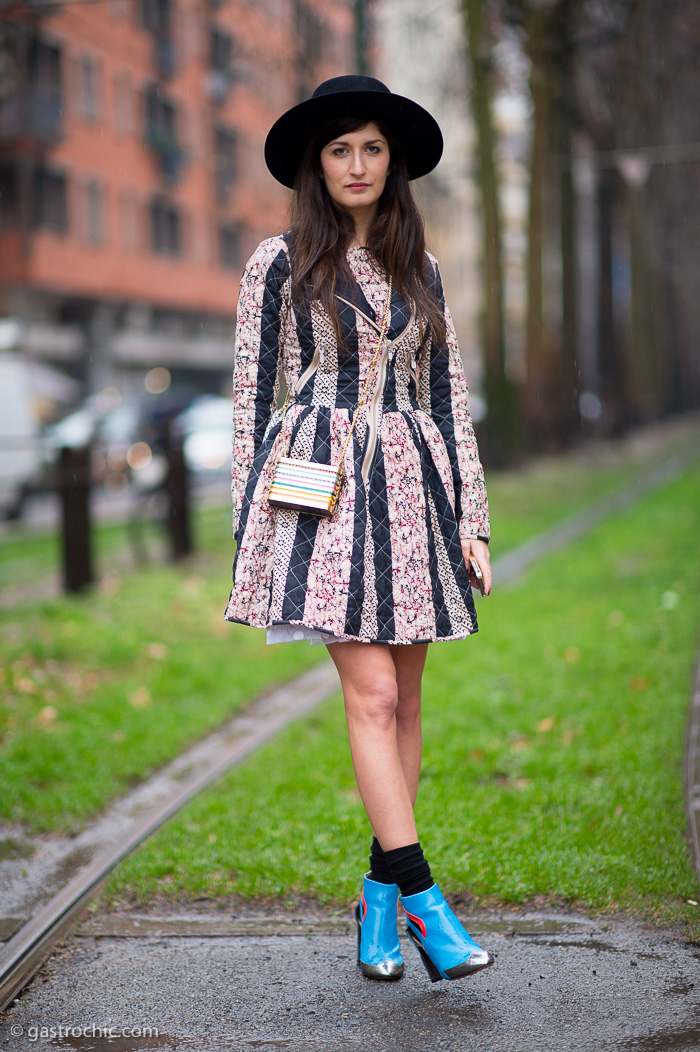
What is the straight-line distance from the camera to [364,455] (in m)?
2.74

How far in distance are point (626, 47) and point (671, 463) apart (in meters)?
7.30

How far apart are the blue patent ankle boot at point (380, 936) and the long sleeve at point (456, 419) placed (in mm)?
871

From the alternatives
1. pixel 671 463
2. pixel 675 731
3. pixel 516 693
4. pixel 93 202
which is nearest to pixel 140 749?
pixel 516 693

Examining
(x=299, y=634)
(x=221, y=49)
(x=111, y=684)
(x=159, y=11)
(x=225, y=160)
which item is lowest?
(x=111, y=684)

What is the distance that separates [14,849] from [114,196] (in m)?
35.0

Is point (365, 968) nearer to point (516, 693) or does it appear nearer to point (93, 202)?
point (516, 693)

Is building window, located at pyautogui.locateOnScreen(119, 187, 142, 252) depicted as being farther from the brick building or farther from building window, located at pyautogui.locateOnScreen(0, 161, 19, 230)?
building window, located at pyautogui.locateOnScreen(0, 161, 19, 230)

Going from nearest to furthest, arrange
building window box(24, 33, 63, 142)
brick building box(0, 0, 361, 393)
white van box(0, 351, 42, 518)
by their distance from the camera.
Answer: white van box(0, 351, 42, 518) → brick building box(0, 0, 361, 393) → building window box(24, 33, 63, 142)

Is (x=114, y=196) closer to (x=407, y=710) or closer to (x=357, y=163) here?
(x=357, y=163)

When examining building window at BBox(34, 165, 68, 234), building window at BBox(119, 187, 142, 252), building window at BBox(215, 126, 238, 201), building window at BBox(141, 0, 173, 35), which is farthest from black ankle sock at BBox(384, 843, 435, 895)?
building window at BBox(119, 187, 142, 252)

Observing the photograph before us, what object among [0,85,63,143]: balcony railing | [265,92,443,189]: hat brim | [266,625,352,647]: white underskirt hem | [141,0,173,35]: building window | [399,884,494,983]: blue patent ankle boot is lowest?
[399,884,494,983]: blue patent ankle boot

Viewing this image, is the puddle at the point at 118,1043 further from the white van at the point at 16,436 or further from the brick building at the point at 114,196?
the brick building at the point at 114,196

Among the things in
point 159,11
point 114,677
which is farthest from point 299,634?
point 159,11

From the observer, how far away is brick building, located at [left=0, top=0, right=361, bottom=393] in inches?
1125
